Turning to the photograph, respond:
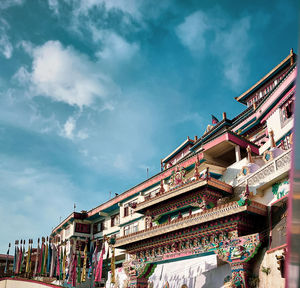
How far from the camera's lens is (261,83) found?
32.6 meters

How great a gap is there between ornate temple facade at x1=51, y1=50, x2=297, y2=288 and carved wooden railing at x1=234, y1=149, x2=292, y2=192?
0.05 meters

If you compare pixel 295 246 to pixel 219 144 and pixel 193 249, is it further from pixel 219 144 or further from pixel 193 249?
pixel 219 144

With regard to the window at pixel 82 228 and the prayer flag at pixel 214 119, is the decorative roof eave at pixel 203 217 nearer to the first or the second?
the prayer flag at pixel 214 119

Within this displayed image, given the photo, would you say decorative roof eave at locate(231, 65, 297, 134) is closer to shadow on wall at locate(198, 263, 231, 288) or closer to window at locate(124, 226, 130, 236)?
shadow on wall at locate(198, 263, 231, 288)

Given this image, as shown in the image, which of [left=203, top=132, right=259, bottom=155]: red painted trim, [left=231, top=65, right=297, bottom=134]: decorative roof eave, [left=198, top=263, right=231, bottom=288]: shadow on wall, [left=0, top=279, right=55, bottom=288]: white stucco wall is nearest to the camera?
[left=198, top=263, right=231, bottom=288]: shadow on wall

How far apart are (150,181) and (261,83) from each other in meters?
14.2

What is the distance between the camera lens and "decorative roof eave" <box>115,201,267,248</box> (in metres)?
15.9

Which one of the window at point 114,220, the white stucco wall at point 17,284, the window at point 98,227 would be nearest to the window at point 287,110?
the window at point 114,220

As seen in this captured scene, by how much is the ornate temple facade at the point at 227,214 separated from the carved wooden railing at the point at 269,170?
5cm

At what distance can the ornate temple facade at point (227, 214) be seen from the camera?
15.2m

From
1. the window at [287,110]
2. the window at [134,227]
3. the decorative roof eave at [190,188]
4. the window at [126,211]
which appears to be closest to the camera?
the decorative roof eave at [190,188]

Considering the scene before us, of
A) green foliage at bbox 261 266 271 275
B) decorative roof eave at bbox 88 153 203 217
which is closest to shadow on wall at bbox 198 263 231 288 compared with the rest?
green foliage at bbox 261 266 271 275

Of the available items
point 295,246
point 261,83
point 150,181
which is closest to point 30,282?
point 150,181

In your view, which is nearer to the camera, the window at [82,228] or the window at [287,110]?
the window at [287,110]
